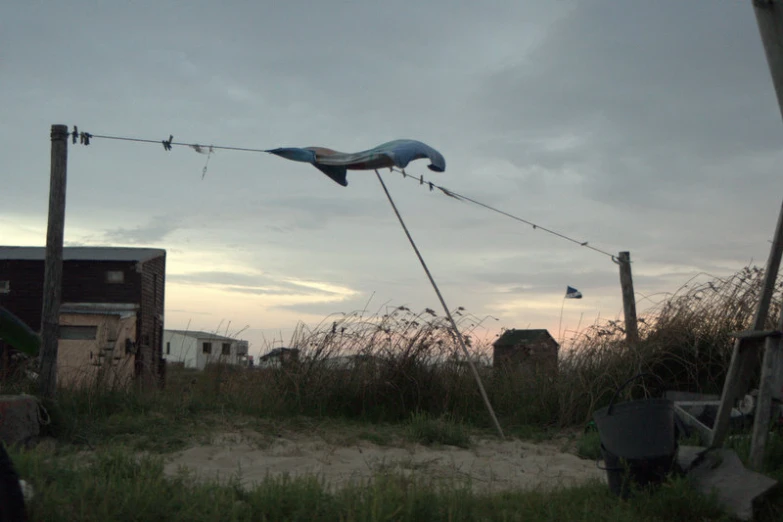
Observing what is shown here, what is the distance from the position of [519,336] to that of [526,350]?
54cm

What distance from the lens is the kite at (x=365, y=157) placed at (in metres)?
7.27

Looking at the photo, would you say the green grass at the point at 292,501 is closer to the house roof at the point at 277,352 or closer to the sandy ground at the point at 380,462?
the sandy ground at the point at 380,462

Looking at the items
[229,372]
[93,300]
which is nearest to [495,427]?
[229,372]

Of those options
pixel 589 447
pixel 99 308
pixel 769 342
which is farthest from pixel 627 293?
pixel 99 308

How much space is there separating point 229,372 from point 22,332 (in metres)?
7.84

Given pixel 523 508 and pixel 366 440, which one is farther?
pixel 366 440

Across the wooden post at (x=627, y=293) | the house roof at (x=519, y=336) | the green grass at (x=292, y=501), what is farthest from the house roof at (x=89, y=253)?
the green grass at (x=292, y=501)

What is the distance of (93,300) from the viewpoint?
23938mm

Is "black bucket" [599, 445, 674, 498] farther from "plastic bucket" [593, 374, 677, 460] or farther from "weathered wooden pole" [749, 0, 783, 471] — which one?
"weathered wooden pole" [749, 0, 783, 471]

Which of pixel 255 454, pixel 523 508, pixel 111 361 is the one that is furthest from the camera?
pixel 111 361

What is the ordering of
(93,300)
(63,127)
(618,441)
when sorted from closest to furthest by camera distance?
(618,441) → (63,127) → (93,300)

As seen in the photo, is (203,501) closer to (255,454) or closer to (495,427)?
(255,454)

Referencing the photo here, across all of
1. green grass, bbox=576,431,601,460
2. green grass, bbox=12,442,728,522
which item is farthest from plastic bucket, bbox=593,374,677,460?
green grass, bbox=576,431,601,460

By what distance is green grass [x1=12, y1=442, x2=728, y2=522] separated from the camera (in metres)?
3.97
